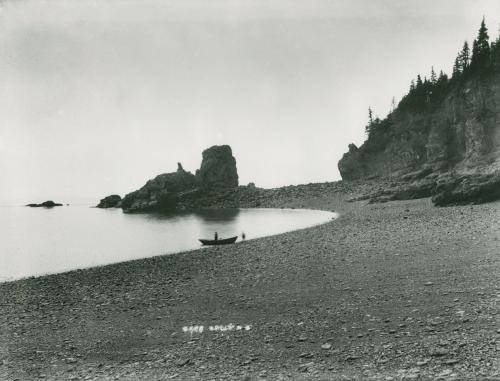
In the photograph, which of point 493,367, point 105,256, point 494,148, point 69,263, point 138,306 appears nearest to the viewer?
point 493,367

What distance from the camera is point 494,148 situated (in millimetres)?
75750

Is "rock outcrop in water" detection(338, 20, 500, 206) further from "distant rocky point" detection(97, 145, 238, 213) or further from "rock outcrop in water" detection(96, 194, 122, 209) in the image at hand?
"rock outcrop in water" detection(96, 194, 122, 209)

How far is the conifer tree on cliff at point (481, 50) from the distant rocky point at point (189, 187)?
300ft

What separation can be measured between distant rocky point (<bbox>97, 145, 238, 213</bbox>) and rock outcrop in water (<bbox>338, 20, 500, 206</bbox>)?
1968 inches

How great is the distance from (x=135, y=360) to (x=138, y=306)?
18.5ft

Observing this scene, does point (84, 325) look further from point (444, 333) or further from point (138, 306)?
point (444, 333)

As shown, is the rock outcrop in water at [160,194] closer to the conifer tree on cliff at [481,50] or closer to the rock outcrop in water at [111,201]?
the rock outcrop in water at [111,201]

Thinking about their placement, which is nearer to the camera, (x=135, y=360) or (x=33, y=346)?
(x=135, y=360)

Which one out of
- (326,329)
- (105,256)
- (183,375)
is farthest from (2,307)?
(105,256)

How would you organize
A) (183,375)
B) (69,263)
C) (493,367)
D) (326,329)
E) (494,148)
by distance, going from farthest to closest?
(494,148)
(69,263)
(326,329)
(183,375)
(493,367)

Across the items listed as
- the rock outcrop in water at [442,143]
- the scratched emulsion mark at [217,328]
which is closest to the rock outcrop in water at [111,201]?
the rock outcrop in water at [442,143]

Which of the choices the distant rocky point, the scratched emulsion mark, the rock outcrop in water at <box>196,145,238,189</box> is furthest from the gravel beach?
the rock outcrop in water at <box>196,145,238,189</box>

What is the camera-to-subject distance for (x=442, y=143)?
9819 centimetres

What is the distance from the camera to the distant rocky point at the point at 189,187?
5354 inches
